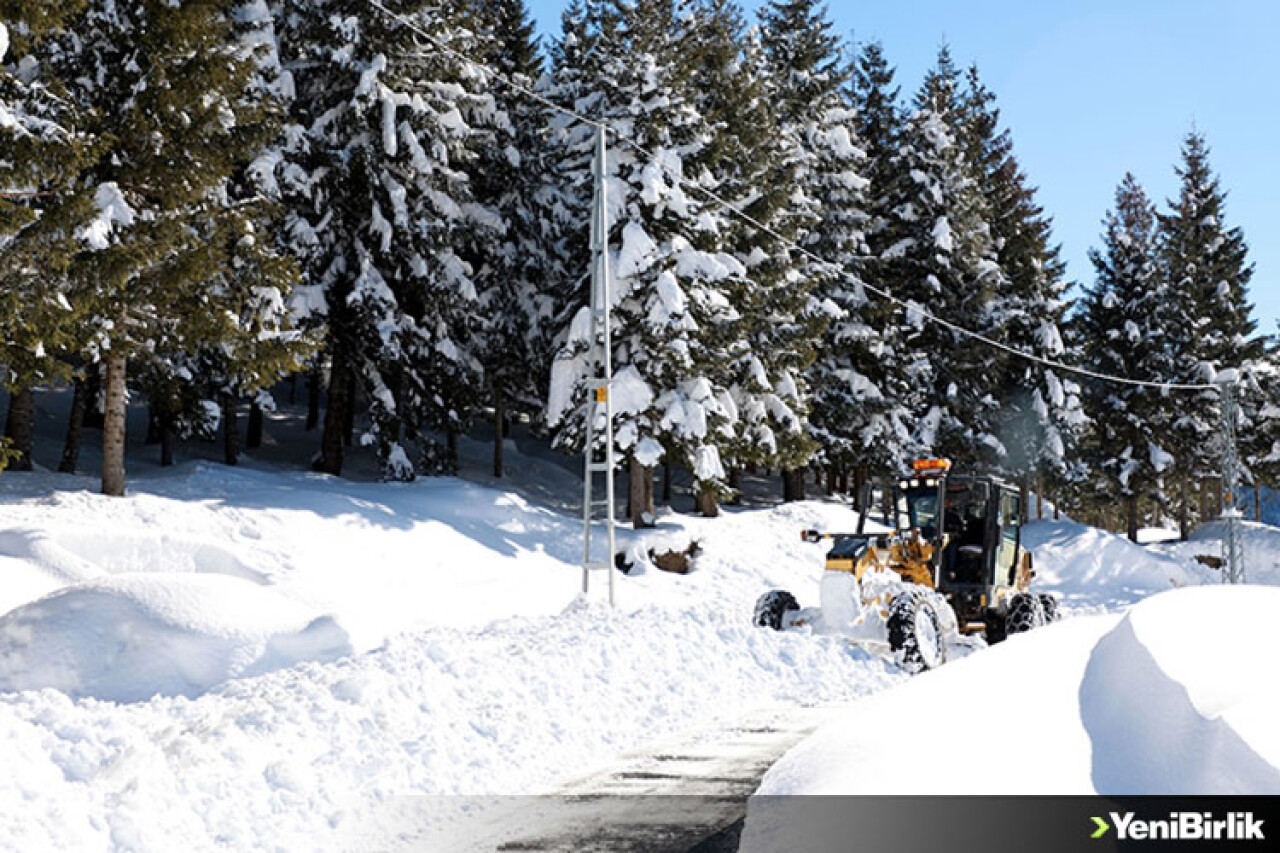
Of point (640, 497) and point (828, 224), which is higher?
point (828, 224)

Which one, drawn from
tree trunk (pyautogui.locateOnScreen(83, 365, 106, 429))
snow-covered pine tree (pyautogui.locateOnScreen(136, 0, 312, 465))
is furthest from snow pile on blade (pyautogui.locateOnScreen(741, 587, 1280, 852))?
tree trunk (pyautogui.locateOnScreen(83, 365, 106, 429))

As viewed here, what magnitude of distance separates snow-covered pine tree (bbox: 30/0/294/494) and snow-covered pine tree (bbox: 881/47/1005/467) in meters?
22.3

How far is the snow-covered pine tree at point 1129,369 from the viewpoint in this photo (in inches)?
1567

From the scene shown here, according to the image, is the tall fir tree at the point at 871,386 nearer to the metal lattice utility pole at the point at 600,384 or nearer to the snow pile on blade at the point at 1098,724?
the metal lattice utility pole at the point at 600,384

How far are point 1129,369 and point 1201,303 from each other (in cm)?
400

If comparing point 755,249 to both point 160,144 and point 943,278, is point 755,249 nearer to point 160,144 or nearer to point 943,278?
point 943,278

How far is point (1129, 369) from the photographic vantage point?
4100cm

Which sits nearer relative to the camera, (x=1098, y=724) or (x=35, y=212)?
(x=1098, y=724)

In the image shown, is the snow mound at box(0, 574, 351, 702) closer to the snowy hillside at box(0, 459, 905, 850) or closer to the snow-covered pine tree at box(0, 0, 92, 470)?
the snowy hillside at box(0, 459, 905, 850)

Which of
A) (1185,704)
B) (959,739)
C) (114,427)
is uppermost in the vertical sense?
(114,427)

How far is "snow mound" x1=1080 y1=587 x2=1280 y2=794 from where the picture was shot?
13.5ft

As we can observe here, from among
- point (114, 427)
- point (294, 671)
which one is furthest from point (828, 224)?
point (294, 671)

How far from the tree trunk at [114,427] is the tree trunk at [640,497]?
1061 centimetres

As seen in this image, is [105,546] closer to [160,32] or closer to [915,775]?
[160,32]
